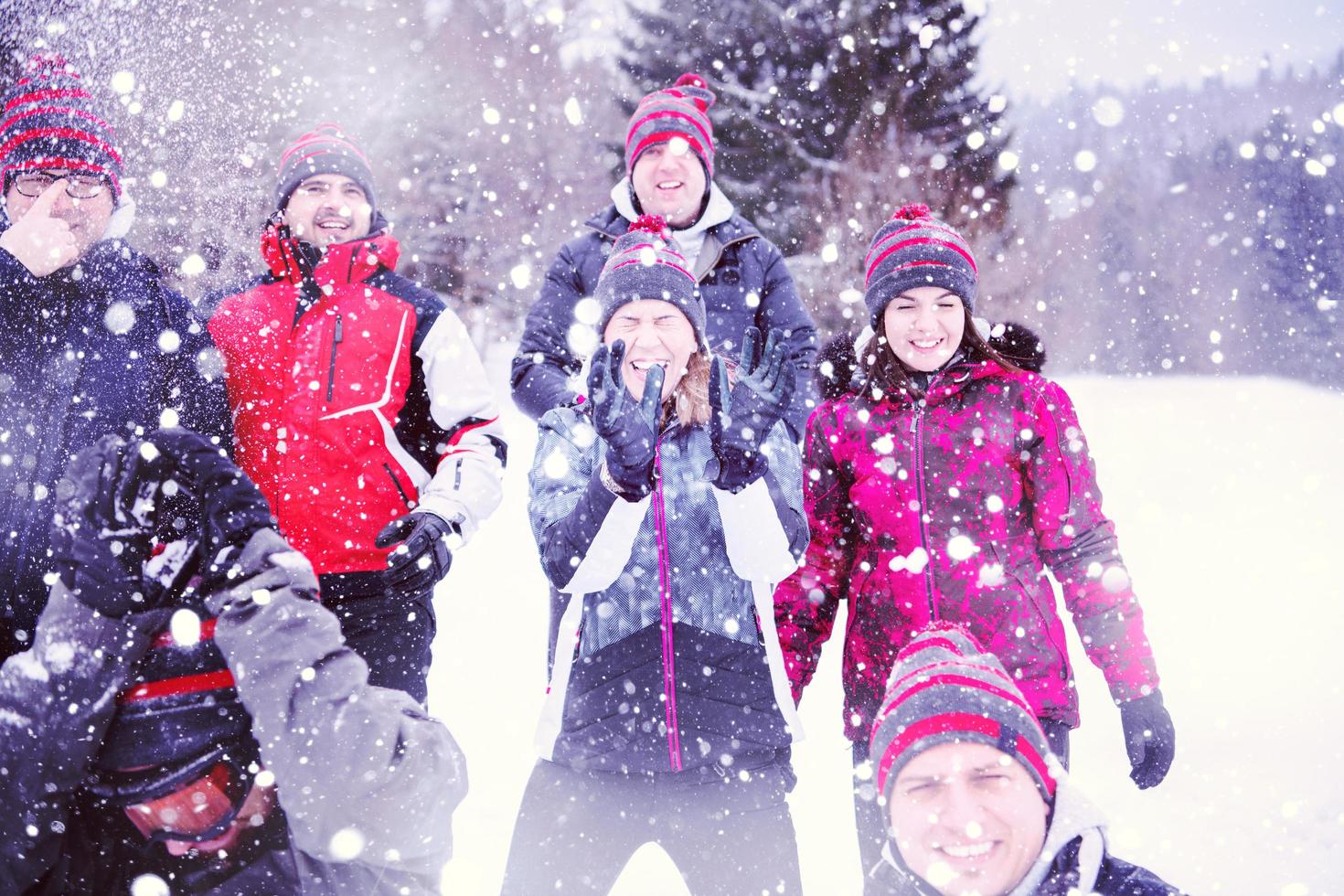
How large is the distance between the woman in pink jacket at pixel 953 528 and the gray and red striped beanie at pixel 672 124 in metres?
1.15

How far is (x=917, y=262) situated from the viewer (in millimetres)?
2412

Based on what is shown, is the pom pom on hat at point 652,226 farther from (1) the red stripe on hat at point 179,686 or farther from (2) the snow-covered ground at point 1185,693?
(2) the snow-covered ground at point 1185,693

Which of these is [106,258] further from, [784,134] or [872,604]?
[784,134]

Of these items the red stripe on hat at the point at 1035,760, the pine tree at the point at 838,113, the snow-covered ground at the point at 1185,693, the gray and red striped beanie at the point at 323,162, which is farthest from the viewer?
the pine tree at the point at 838,113

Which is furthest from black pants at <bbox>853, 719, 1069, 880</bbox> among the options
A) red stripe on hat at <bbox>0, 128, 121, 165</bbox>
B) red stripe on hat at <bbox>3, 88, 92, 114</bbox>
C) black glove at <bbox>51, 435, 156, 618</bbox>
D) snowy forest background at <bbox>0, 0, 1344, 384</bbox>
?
snowy forest background at <bbox>0, 0, 1344, 384</bbox>

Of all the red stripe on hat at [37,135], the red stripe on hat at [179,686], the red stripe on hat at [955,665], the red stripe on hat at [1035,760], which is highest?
the red stripe on hat at [37,135]

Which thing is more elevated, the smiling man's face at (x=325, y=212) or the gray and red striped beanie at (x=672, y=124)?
the gray and red striped beanie at (x=672, y=124)

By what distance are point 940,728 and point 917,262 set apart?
1281 millimetres

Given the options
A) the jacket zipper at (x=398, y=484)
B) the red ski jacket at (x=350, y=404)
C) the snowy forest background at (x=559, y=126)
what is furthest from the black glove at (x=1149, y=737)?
the snowy forest background at (x=559, y=126)

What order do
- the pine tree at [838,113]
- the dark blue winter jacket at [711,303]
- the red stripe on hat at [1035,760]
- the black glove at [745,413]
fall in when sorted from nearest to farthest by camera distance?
the red stripe on hat at [1035,760], the black glove at [745,413], the dark blue winter jacket at [711,303], the pine tree at [838,113]

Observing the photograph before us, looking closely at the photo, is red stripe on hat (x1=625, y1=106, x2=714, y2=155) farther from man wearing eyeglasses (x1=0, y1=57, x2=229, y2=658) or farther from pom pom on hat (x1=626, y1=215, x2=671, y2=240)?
man wearing eyeglasses (x1=0, y1=57, x2=229, y2=658)

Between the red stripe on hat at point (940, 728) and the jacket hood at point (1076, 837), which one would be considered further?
the red stripe on hat at point (940, 728)

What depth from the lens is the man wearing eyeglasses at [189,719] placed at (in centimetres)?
129

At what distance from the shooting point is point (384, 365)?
104 inches
